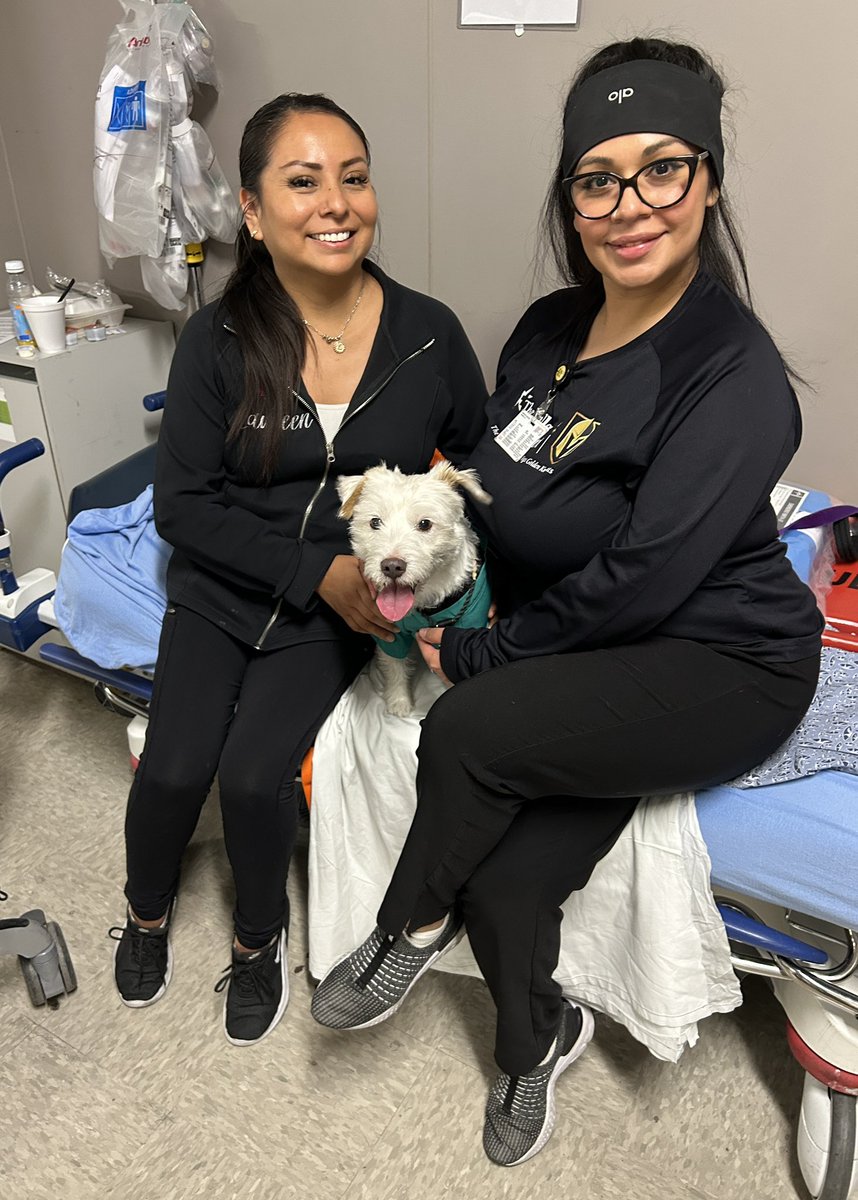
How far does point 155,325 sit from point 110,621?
1.13 meters

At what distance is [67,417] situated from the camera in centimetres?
222

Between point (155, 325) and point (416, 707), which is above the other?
point (155, 325)

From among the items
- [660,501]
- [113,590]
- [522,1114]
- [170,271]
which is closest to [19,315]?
[170,271]

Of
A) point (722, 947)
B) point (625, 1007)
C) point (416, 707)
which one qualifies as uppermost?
point (416, 707)

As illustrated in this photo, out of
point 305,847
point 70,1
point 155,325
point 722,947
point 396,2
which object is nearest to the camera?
point 722,947

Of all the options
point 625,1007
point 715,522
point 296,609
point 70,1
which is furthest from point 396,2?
point 625,1007

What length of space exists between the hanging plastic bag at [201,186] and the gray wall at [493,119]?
0.10 metres

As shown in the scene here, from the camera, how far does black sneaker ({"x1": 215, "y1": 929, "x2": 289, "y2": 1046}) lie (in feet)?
5.13

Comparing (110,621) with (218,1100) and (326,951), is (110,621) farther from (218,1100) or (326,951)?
(218,1100)

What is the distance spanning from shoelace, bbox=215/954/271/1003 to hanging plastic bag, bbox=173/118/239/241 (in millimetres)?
1718

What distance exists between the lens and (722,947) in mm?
1276

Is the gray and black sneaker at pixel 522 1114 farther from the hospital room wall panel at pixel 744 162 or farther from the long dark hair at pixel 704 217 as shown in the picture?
the hospital room wall panel at pixel 744 162

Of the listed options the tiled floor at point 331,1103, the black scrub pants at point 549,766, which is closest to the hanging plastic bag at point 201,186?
the black scrub pants at point 549,766

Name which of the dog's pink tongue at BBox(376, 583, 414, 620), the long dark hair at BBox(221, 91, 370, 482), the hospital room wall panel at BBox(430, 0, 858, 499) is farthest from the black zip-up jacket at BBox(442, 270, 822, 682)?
the hospital room wall panel at BBox(430, 0, 858, 499)
